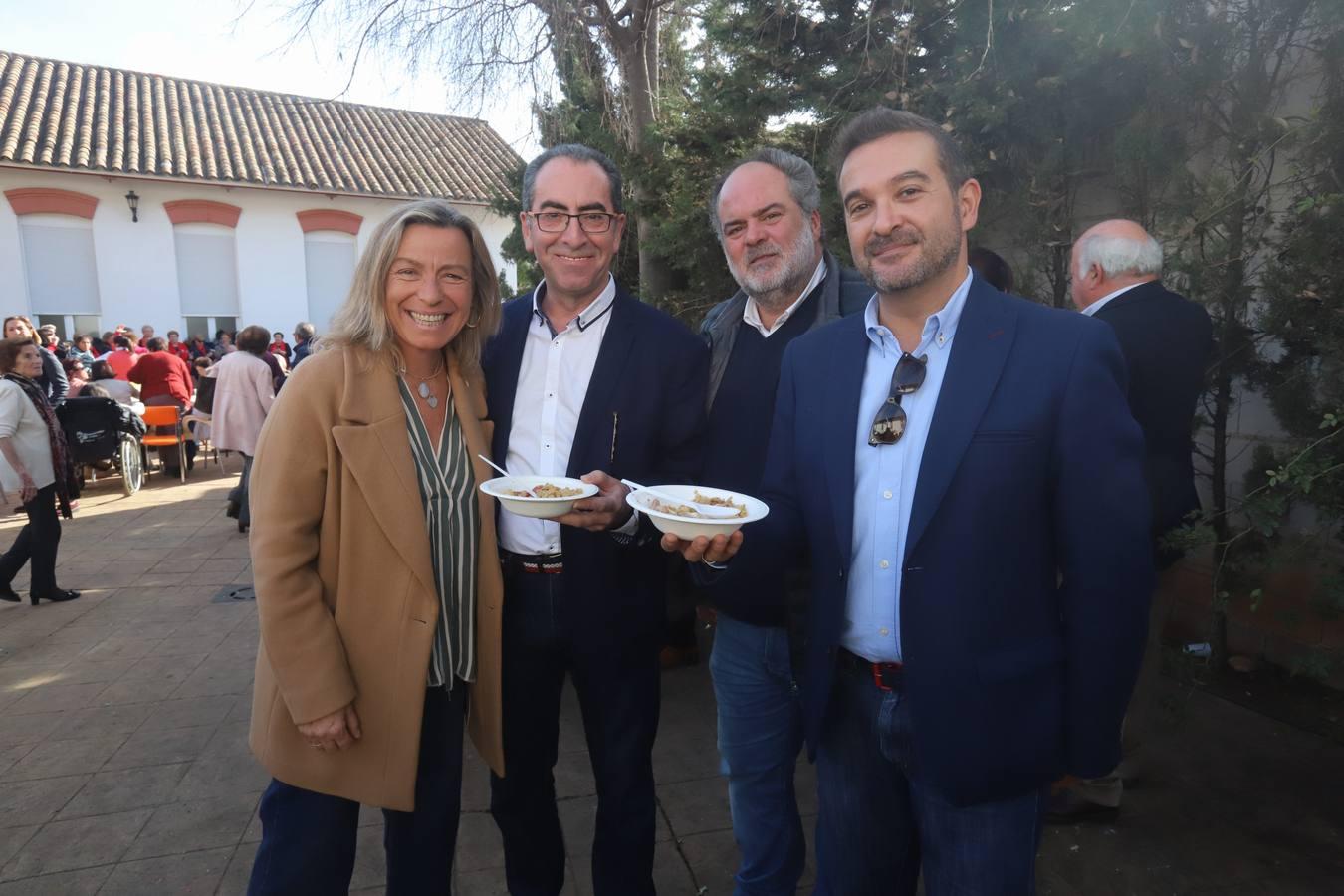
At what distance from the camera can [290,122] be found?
18578mm

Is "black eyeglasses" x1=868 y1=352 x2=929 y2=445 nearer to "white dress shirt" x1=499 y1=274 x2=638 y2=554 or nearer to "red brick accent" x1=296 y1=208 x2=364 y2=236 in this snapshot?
"white dress shirt" x1=499 y1=274 x2=638 y2=554

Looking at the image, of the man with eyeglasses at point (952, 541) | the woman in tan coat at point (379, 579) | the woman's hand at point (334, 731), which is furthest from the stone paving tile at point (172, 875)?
the man with eyeglasses at point (952, 541)

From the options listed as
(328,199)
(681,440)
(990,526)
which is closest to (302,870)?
(681,440)

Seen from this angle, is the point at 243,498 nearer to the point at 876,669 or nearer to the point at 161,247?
the point at 876,669

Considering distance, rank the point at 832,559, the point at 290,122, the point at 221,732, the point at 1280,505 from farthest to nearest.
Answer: the point at 290,122
the point at 221,732
the point at 1280,505
the point at 832,559

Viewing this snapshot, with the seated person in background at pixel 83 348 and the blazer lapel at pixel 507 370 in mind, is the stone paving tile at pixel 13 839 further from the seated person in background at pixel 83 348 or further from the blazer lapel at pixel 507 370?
the seated person in background at pixel 83 348

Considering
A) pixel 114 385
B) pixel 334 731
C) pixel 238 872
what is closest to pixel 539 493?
pixel 334 731

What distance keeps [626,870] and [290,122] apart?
2061 cm

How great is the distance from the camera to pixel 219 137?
1697 cm

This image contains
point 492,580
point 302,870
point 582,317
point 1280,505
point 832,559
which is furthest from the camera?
point 1280,505

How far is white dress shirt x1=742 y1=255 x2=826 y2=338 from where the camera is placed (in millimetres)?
2326

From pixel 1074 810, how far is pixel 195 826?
3.34 m

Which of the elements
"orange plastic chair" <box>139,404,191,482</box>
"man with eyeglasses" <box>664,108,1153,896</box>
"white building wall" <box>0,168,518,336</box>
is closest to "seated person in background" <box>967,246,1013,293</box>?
"man with eyeglasses" <box>664,108,1153,896</box>

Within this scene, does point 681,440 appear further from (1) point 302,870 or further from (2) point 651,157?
(2) point 651,157
